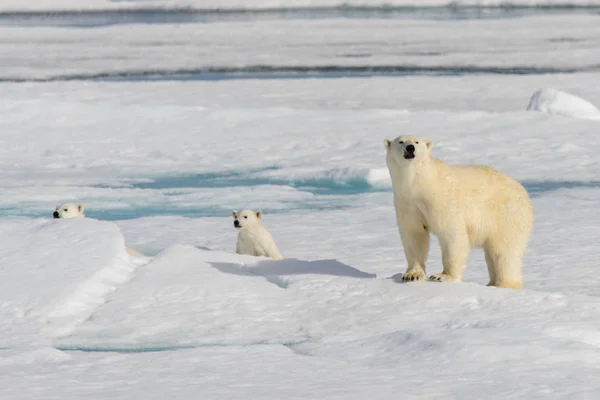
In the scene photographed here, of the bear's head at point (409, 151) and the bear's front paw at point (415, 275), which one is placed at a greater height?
the bear's head at point (409, 151)

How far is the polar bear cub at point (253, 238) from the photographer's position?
5.27 m

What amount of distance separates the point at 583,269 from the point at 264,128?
19.9ft

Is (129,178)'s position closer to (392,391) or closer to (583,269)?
(583,269)

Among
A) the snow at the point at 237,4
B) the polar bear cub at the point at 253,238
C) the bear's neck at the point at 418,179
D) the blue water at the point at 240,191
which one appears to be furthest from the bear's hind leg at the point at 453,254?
the snow at the point at 237,4

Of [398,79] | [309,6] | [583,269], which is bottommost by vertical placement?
[583,269]

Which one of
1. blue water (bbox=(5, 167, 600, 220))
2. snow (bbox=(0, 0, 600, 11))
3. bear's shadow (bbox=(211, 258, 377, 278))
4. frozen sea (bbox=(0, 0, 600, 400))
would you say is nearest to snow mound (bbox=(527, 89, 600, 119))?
frozen sea (bbox=(0, 0, 600, 400))

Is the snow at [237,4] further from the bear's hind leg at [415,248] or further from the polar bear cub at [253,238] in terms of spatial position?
the bear's hind leg at [415,248]

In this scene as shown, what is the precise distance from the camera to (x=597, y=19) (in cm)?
2631

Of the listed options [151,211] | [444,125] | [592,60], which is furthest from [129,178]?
[592,60]

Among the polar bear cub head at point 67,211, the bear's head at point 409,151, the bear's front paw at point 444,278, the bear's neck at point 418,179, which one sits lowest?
the bear's front paw at point 444,278

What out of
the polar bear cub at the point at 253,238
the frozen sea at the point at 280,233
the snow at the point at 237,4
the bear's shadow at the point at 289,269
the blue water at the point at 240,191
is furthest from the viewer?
the snow at the point at 237,4

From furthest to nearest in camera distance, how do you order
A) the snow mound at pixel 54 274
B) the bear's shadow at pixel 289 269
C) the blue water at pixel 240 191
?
the blue water at pixel 240 191 < the bear's shadow at pixel 289 269 < the snow mound at pixel 54 274

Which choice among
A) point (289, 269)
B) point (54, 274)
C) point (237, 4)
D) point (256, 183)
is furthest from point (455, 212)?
point (237, 4)

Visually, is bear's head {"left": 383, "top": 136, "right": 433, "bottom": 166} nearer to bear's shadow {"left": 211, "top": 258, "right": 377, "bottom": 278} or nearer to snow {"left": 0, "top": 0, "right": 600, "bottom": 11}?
bear's shadow {"left": 211, "top": 258, "right": 377, "bottom": 278}
